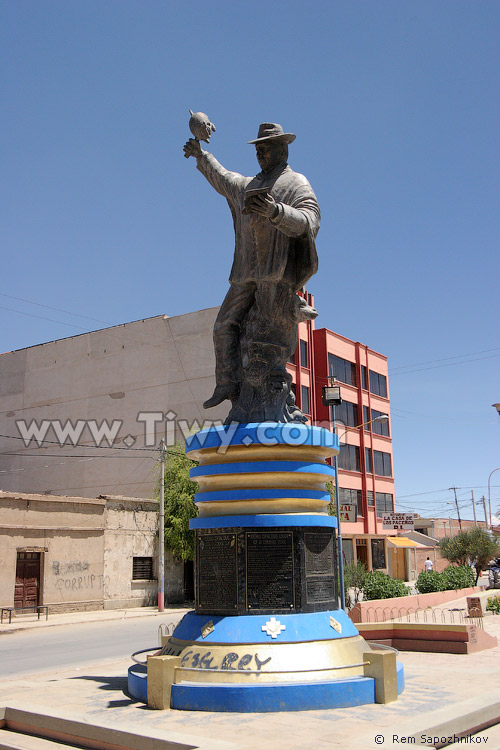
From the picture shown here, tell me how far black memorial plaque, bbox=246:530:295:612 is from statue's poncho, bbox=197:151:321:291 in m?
3.28

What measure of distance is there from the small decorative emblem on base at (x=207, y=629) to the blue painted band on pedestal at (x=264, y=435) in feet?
6.60

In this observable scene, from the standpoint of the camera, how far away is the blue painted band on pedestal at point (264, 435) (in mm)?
8203

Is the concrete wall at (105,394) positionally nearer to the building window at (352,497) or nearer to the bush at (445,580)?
the building window at (352,497)

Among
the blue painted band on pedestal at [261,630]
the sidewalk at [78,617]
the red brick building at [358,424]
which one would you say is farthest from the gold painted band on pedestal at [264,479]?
the red brick building at [358,424]

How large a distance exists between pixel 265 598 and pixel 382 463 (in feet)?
133

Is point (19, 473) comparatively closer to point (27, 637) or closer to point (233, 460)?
point (27, 637)

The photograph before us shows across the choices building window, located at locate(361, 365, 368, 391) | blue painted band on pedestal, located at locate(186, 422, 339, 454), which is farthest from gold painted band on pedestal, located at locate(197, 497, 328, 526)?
building window, located at locate(361, 365, 368, 391)

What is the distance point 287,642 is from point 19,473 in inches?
1460

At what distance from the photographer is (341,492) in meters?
41.2

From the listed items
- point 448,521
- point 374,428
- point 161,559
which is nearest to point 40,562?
point 161,559

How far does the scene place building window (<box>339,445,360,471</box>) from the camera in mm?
42281

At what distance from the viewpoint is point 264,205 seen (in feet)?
25.5

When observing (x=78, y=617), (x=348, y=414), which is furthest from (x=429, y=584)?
(x=348, y=414)

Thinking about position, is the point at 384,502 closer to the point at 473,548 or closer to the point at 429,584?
the point at 473,548
